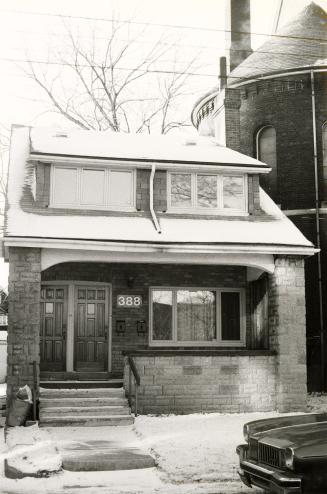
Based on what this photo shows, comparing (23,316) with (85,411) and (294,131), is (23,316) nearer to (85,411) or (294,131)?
(85,411)

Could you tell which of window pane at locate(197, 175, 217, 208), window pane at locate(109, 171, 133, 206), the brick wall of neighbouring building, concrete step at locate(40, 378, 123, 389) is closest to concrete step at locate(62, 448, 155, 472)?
concrete step at locate(40, 378, 123, 389)

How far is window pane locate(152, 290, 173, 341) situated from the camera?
17047 millimetres

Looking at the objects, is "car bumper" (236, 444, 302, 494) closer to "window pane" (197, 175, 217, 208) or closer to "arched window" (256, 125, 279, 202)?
"window pane" (197, 175, 217, 208)

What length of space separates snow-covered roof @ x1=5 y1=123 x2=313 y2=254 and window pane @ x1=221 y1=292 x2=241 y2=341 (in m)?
2.21

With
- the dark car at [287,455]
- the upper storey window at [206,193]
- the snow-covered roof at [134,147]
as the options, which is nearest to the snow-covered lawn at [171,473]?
the dark car at [287,455]

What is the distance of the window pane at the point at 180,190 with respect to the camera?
1662cm

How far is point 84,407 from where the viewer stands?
1387 centimetres

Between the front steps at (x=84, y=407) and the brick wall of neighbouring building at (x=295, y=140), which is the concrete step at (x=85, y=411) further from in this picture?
the brick wall of neighbouring building at (x=295, y=140)

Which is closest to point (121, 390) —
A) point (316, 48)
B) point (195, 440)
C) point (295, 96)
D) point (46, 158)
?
point (195, 440)

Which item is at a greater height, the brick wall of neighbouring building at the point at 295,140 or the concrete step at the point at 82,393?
the brick wall of neighbouring building at the point at 295,140

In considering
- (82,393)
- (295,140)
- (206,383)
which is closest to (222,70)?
(295,140)

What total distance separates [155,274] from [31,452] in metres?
7.51

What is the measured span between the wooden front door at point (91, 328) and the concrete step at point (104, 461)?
20.1 ft

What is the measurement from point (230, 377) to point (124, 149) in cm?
642
